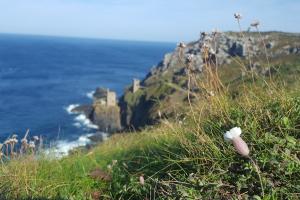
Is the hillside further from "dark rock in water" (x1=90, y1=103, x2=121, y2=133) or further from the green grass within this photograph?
"dark rock in water" (x1=90, y1=103, x2=121, y2=133)

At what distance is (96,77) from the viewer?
141 metres

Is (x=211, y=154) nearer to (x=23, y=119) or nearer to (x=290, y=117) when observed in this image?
(x=290, y=117)

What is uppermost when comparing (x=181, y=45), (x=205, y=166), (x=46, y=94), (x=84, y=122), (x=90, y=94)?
(x=181, y=45)

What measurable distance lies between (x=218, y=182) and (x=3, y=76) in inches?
5127

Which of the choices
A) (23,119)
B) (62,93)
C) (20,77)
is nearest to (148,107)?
(23,119)

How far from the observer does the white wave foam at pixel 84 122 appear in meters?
75.8

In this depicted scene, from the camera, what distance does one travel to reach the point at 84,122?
77875 mm

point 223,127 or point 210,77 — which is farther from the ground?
point 210,77

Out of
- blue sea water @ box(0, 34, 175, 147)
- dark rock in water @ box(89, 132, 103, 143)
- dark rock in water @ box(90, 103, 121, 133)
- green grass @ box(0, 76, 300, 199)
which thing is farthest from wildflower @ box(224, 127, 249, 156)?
dark rock in water @ box(90, 103, 121, 133)

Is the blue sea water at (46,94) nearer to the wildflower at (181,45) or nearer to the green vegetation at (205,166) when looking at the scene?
the green vegetation at (205,166)

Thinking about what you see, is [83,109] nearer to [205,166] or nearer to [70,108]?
[70,108]

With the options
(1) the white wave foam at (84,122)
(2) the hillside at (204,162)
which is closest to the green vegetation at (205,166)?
(2) the hillside at (204,162)

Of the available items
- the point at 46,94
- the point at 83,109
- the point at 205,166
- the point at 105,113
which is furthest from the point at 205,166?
the point at 46,94

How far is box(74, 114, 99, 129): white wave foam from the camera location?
249 feet
